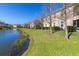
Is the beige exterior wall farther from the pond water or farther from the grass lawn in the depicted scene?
the pond water

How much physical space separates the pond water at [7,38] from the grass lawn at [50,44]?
22 centimetres

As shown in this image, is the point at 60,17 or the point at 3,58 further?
the point at 60,17

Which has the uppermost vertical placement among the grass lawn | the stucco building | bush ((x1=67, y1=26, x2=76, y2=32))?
the stucco building

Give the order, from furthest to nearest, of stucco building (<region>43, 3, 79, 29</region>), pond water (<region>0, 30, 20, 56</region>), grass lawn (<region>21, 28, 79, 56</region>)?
stucco building (<region>43, 3, 79, 29</region>) < pond water (<region>0, 30, 20, 56</region>) < grass lawn (<region>21, 28, 79, 56</region>)

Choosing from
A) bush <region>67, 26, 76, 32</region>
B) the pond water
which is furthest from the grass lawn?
the pond water

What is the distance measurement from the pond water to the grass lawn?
0.72ft

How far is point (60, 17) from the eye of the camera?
5613 millimetres

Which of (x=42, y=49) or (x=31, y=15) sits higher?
(x=31, y=15)

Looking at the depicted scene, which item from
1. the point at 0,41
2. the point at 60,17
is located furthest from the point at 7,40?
the point at 60,17

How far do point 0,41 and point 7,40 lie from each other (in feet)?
0.49

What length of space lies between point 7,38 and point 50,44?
0.92 metres

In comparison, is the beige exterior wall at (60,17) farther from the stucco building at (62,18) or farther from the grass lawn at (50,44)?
the grass lawn at (50,44)

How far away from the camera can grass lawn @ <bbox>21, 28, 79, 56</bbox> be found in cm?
513

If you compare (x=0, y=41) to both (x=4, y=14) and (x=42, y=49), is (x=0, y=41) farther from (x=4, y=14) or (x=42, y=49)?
(x=42, y=49)
